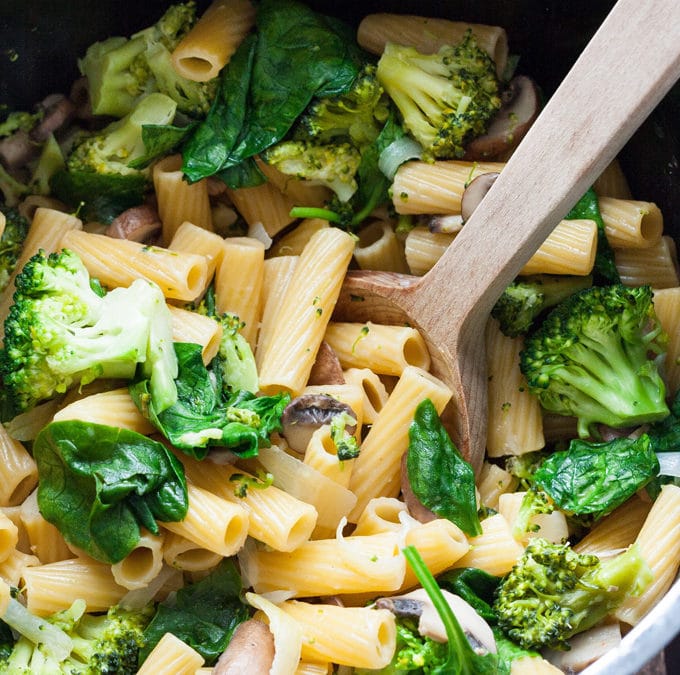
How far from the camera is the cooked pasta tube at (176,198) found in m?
2.78

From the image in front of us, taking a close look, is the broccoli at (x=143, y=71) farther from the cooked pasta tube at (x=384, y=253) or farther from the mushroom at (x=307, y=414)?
the mushroom at (x=307, y=414)

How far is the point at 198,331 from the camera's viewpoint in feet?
8.13

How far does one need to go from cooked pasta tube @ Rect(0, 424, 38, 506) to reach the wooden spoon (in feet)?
3.08

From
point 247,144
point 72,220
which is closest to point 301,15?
point 247,144

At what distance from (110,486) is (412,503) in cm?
76

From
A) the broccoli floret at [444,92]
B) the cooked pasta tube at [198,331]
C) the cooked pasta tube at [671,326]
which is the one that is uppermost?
the broccoli floret at [444,92]

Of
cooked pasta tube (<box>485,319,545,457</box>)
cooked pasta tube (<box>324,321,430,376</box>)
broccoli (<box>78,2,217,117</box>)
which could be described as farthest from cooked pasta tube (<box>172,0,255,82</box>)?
cooked pasta tube (<box>485,319,545,457</box>)

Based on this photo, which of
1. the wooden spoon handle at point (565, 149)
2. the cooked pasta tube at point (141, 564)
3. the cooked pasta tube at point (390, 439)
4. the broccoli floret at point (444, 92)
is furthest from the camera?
the broccoli floret at point (444, 92)

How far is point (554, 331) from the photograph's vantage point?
2.53 metres

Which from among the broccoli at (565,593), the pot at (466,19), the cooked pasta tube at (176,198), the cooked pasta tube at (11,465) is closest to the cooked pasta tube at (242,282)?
the cooked pasta tube at (176,198)

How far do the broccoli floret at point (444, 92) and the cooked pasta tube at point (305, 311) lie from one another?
364 millimetres

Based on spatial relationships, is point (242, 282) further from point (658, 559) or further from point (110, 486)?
point (658, 559)

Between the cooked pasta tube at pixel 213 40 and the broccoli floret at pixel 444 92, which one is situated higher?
the broccoli floret at pixel 444 92

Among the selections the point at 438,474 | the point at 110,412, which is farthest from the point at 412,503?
the point at 110,412
